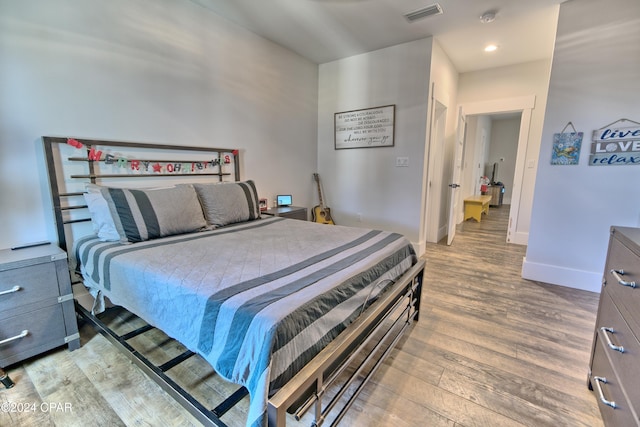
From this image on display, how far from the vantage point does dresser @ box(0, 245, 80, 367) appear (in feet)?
5.04

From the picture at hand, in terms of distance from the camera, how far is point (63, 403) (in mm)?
1381

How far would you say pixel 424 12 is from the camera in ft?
8.74

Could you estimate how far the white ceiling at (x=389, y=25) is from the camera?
257cm

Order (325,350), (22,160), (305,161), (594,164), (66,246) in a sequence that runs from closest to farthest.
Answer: (325,350) < (22,160) < (66,246) < (594,164) < (305,161)

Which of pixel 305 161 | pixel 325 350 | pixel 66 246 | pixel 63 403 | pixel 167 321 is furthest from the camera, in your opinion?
pixel 305 161

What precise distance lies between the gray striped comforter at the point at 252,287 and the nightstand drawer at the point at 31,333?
0.79ft

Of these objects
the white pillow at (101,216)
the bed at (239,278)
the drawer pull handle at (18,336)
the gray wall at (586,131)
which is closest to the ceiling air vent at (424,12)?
the gray wall at (586,131)

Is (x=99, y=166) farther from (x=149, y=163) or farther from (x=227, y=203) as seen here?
(x=227, y=203)

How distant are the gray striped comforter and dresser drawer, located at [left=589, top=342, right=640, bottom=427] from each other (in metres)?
0.99

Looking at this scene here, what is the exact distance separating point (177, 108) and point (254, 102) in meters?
0.94

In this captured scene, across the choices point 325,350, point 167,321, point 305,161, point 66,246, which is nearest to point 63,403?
point 167,321

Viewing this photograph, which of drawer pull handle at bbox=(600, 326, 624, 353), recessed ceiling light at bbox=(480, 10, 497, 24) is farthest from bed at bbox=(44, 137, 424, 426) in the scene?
recessed ceiling light at bbox=(480, 10, 497, 24)

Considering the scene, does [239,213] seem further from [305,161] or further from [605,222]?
[605,222]

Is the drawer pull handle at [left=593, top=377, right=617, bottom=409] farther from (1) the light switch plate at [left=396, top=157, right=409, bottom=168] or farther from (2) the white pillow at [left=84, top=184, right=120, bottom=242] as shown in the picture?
(2) the white pillow at [left=84, top=184, right=120, bottom=242]
